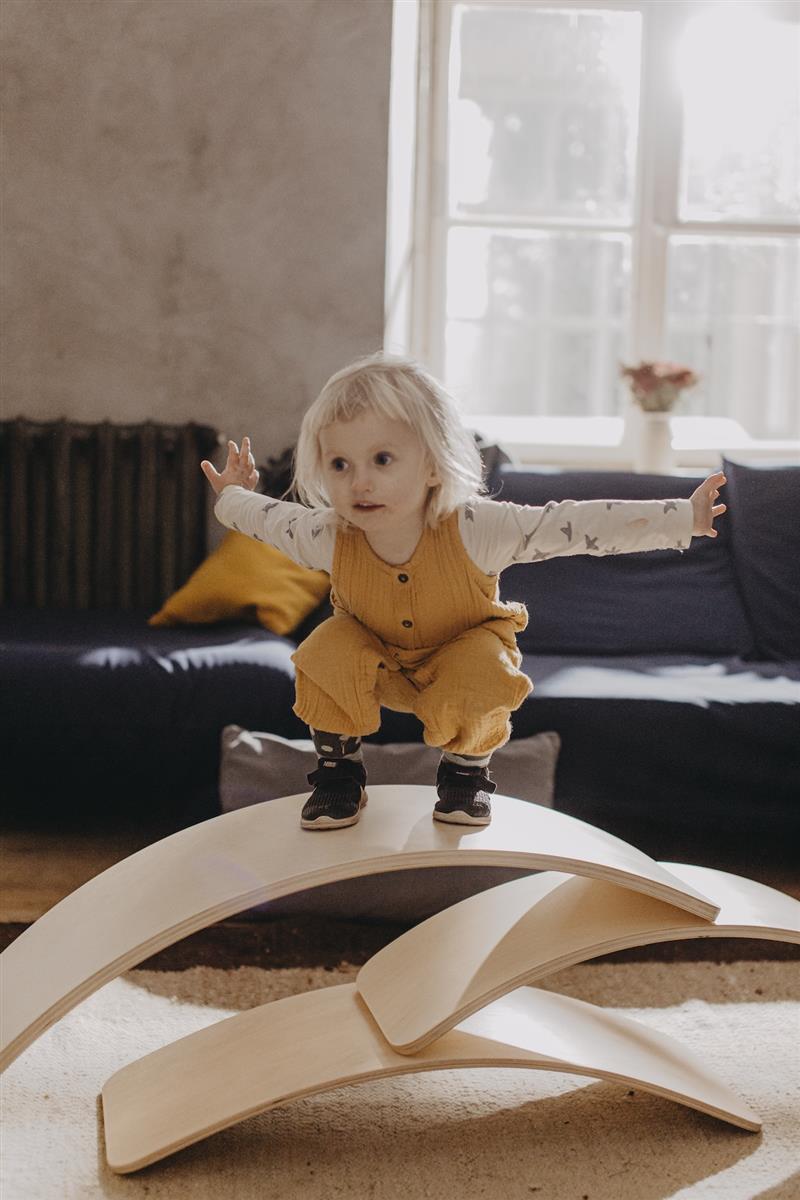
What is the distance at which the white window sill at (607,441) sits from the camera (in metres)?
4.08

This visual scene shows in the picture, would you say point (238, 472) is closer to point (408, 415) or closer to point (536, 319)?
point (408, 415)

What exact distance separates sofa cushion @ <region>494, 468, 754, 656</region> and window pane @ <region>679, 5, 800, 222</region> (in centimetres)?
131

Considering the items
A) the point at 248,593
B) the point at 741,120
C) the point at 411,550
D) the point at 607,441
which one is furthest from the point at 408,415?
the point at 741,120

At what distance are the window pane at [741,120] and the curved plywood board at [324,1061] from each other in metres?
3.02

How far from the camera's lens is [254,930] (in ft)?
7.82

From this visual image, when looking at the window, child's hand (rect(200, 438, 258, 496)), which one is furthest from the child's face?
the window

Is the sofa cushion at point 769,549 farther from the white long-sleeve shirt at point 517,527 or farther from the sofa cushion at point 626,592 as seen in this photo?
the white long-sleeve shirt at point 517,527

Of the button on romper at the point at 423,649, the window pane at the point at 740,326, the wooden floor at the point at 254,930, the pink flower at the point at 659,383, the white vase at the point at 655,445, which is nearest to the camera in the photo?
the button on romper at the point at 423,649

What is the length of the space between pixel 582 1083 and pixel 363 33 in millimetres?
2845

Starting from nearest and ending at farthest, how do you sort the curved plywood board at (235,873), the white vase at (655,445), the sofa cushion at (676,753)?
the curved plywood board at (235,873) < the sofa cushion at (676,753) < the white vase at (655,445)

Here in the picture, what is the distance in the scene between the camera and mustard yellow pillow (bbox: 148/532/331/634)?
3043mm

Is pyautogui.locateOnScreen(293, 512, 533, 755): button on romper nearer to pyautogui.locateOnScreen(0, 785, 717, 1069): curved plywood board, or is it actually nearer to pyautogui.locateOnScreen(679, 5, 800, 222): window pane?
pyautogui.locateOnScreen(0, 785, 717, 1069): curved plywood board

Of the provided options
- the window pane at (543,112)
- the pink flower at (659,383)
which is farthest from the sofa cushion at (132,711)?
the window pane at (543,112)

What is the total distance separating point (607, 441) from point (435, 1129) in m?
2.78
